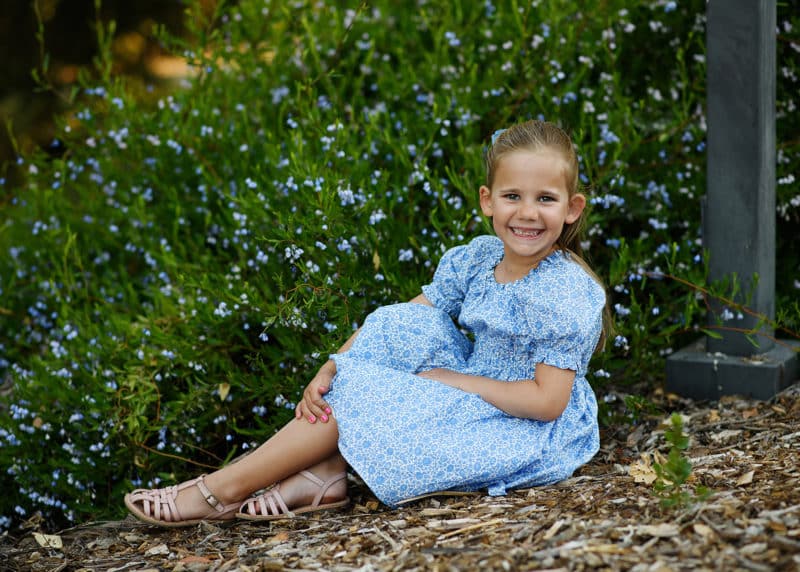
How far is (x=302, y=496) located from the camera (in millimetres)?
2477

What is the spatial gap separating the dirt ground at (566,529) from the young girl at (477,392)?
72 millimetres

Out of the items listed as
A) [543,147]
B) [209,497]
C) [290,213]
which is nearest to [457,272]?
[543,147]

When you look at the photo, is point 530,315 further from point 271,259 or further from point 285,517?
point 271,259

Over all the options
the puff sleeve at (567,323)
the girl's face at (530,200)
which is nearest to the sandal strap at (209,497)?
the puff sleeve at (567,323)

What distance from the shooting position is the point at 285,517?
2.43 m

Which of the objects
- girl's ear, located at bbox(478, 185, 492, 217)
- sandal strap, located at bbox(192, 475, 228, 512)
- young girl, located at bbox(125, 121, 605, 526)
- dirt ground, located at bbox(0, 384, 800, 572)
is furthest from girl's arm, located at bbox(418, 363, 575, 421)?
sandal strap, located at bbox(192, 475, 228, 512)

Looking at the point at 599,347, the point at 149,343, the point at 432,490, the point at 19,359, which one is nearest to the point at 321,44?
the point at 149,343

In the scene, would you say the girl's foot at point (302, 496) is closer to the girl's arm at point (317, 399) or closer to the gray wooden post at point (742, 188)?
the girl's arm at point (317, 399)

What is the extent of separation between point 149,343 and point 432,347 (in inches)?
49.0

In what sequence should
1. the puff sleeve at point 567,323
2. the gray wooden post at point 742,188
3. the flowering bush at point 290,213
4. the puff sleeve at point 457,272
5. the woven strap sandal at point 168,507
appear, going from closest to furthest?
the puff sleeve at point 567,323
the woven strap sandal at point 168,507
the puff sleeve at point 457,272
the gray wooden post at point 742,188
the flowering bush at point 290,213

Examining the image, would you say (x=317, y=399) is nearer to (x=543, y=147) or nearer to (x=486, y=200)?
(x=486, y=200)

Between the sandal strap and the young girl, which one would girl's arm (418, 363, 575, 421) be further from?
the sandal strap

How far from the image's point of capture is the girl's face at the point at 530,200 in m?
2.33

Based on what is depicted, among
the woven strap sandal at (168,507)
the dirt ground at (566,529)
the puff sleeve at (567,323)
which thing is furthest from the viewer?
the woven strap sandal at (168,507)
